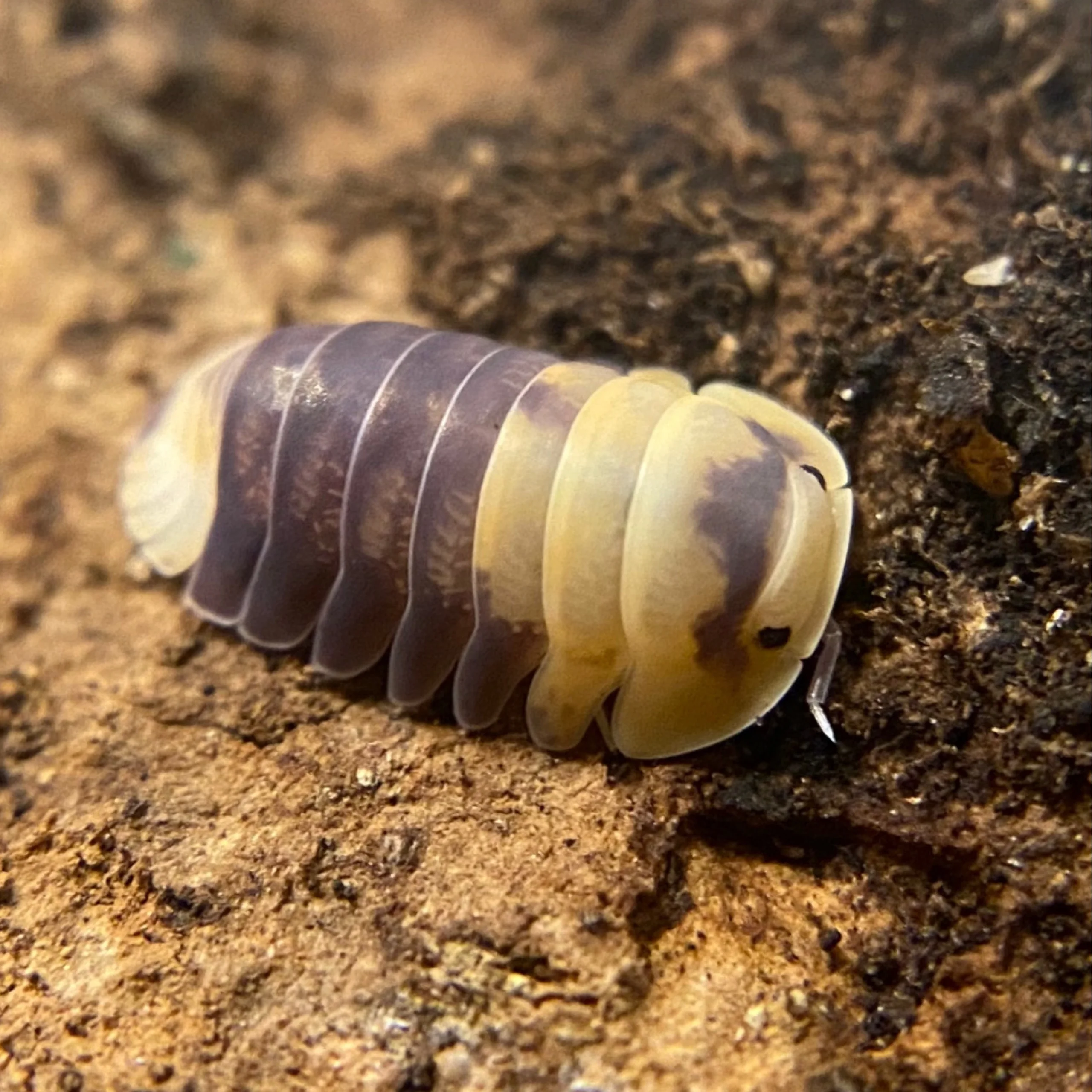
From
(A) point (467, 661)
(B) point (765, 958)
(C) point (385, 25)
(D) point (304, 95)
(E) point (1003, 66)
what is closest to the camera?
(B) point (765, 958)

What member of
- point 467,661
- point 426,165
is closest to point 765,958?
point 467,661

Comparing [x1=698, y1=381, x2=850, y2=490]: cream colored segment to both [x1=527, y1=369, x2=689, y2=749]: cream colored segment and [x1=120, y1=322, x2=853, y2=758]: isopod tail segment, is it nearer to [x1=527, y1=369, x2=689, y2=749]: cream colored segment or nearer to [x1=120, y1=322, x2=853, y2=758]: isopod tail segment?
[x1=120, y1=322, x2=853, y2=758]: isopod tail segment

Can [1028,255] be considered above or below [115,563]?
above

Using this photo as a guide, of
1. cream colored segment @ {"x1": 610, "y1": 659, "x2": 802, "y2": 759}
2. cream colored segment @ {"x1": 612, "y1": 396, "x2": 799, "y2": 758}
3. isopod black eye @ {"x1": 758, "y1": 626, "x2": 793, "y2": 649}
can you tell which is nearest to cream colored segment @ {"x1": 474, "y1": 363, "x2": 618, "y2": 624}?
cream colored segment @ {"x1": 612, "y1": 396, "x2": 799, "y2": 758}

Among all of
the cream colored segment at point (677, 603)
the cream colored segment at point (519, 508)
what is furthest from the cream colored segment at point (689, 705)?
the cream colored segment at point (519, 508)

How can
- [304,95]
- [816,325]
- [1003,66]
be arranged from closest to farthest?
[816,325], [1003,66], [304,95]

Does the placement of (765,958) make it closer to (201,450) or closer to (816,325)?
(816,325)

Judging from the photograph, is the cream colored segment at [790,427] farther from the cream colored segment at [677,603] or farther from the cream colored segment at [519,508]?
the cream colored segment at [519,508]
